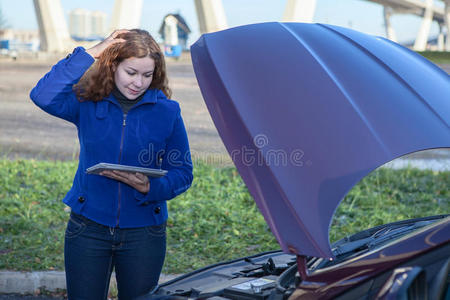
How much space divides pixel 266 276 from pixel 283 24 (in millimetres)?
1101

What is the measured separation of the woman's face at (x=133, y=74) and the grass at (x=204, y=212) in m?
2.85

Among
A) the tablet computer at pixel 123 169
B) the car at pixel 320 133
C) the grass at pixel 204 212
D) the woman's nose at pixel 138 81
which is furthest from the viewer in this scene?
the grass at pixel 204 212

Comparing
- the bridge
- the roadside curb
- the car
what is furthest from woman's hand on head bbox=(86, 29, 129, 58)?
the bridge

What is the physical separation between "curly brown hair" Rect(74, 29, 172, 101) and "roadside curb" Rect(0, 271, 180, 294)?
8.64ft

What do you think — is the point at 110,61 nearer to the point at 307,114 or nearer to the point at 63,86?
the point at 63,86

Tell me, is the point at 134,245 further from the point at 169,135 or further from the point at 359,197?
the point at 359,197

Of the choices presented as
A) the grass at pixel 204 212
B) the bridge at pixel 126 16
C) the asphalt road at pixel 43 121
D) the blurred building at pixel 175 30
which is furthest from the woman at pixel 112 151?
the blurred building at pixel 175 30

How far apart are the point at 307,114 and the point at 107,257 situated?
4.24ft

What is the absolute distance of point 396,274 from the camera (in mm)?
1886

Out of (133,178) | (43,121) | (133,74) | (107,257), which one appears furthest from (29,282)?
(43,121)

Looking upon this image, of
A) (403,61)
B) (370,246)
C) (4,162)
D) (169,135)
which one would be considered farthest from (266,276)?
(4,162)

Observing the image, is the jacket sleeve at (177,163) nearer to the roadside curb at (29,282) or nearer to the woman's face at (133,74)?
the woman's face at (133,74)

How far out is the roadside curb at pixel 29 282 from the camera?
504 cm

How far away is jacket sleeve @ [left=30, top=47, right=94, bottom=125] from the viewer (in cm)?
283
